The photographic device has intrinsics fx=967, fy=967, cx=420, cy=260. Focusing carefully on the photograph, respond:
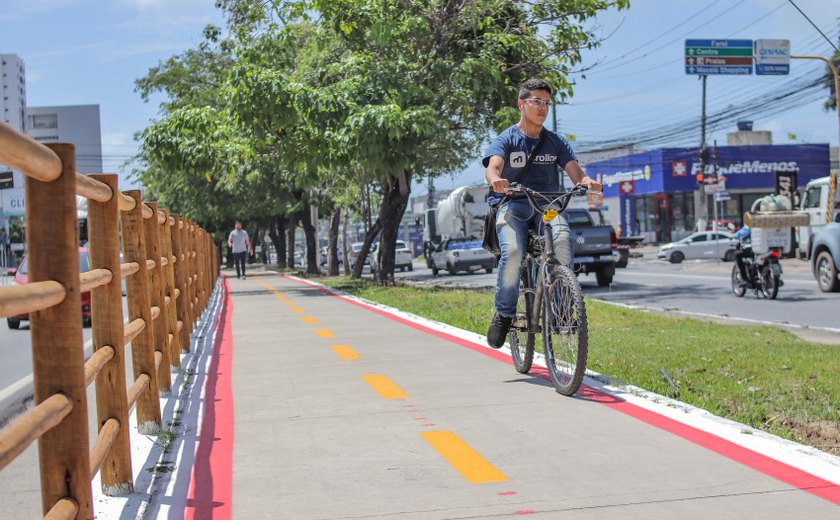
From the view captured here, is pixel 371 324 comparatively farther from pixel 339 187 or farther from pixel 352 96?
pixel 339 187

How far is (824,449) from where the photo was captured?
4.83m

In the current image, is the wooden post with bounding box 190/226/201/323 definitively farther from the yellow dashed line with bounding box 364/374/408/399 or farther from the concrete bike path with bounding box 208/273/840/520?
the yellow dashed line with bounding box 364/374/408/399

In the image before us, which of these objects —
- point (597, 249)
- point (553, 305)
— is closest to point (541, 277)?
point (553, 305)

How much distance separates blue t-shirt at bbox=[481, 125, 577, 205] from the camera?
6.71 meters

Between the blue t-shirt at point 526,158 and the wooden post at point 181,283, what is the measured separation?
3982mm

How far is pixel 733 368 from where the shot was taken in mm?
7285

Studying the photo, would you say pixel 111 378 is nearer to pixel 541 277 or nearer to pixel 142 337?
pixel 142 337

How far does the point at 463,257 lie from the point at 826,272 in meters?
21.0

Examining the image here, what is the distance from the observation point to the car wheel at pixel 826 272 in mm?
17844

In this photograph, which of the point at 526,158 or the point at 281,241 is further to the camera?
Answer: the point at 281,241

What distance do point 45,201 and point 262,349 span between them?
708cm

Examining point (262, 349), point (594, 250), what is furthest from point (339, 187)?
point (262, 349)

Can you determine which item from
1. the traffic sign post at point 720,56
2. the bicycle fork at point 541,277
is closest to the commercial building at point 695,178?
the traffic sign post at point 720,56

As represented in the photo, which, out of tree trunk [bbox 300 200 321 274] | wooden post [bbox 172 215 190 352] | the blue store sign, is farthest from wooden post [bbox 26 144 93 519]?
the blue store sign
